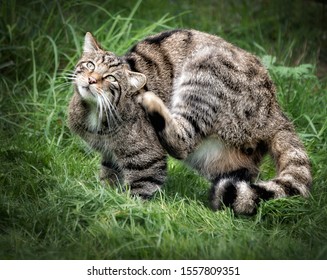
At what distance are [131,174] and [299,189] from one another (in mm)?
1360

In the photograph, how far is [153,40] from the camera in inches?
251

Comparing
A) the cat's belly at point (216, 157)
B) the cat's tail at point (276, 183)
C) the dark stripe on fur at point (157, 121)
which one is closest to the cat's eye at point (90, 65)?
the dark stripe on fur at point (157, 121)

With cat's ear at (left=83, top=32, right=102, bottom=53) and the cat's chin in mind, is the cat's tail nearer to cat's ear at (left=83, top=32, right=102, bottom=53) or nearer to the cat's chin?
the cat's chin

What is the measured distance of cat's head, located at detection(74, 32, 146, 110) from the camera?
5520 millimetres

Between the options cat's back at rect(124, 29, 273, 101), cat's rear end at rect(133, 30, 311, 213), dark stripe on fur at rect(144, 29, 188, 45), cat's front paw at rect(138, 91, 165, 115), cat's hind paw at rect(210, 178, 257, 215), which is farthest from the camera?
dark stripe on fur at rect(144, 29, 188, 45)

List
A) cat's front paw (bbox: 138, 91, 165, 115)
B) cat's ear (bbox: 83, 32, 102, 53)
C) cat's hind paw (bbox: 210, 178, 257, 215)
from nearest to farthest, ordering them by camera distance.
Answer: cat's hind paw (bbox: 210, 178, 257, 215)
cat's front paw (bbox: 138, 91, 165, 115)
cat's ear (bbox: 83, 32, 102, 53)

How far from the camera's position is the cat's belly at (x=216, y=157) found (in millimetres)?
5938

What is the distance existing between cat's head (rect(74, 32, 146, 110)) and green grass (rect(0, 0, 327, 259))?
2.40 feet

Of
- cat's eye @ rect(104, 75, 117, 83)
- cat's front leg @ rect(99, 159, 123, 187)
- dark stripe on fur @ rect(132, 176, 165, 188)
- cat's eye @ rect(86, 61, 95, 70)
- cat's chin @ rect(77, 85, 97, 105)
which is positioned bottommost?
cat's front leg @ rect(99, 159, 123, 187)

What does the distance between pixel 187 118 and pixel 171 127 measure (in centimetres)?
22

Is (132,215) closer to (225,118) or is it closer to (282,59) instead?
(225,118)

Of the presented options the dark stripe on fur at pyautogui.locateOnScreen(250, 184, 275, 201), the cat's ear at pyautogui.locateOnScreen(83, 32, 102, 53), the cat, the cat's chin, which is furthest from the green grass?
the cat's ear at pyautogui.locateOnScreen(83, 32, 102, 53)
